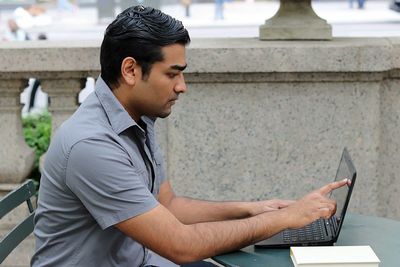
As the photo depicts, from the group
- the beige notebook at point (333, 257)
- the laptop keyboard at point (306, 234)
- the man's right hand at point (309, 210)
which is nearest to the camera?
the beige notebook at point (333, 257)

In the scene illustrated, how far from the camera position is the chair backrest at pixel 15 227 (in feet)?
9.22

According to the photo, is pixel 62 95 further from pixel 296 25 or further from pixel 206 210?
pixel 206 210

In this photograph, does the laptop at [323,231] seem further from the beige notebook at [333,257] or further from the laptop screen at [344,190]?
Answer: the beige notebook at [333,257]

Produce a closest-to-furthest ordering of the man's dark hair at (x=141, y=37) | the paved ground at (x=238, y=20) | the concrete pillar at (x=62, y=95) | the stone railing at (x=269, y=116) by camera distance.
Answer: the man's dark hair at (x=141, y=37) < the stone railing at (x=269, y=116) < the concrete pillar at (x=62, y=95) < the paved ground at (x=238, y=20)

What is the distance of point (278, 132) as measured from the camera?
396 cm

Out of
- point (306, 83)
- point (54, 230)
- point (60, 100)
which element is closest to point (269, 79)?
point (306, 83)

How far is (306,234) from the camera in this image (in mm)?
2803

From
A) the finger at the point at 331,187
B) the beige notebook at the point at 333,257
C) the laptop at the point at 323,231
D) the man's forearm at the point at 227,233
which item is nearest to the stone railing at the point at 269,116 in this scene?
the laptop at the point at 323,231

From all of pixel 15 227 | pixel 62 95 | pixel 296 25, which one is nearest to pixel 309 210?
pixel 15 227

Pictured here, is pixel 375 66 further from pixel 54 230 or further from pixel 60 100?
pixel 54 230

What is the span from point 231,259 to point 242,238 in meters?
0.10

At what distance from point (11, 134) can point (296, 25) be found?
1.47 meters

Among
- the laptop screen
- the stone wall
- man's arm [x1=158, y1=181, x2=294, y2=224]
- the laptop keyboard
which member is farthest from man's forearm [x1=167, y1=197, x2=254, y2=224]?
the stone wall

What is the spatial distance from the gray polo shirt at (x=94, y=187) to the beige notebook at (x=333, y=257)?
431mm
